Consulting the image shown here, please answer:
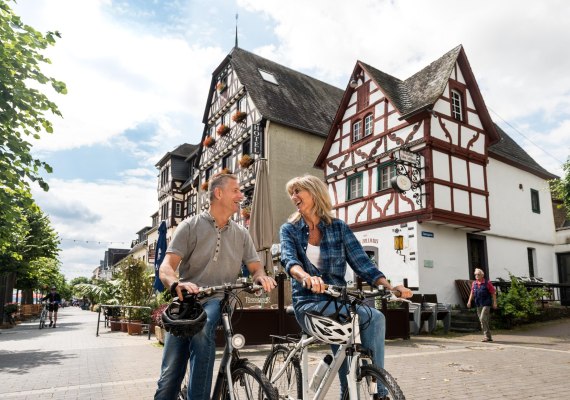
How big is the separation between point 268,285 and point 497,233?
718 inches

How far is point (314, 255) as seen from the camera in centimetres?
342

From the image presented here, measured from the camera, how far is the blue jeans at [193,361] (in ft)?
9.59

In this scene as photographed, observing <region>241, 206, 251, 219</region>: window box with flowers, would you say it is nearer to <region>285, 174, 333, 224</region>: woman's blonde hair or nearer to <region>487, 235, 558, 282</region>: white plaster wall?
<region>487, 235, 558, 282</region>: white plaster wall

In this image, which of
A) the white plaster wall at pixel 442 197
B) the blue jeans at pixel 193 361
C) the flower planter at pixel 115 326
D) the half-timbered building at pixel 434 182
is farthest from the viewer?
the flower planter at pixel 115 326

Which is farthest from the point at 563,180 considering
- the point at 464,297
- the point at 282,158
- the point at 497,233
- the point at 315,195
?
A: the point at 315,195

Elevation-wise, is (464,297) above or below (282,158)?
below

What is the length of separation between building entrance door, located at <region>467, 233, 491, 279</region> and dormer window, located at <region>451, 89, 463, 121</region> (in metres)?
4.68

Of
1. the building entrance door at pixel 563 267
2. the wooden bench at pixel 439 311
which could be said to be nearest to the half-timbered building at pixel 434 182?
the building entrance door at pixel 563 267

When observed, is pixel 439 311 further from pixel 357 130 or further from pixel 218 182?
pixel 218 182

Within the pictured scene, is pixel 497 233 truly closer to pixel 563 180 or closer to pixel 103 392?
pixel 563 180

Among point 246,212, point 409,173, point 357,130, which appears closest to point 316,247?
point 409,173

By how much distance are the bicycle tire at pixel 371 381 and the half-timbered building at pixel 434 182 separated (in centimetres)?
1348

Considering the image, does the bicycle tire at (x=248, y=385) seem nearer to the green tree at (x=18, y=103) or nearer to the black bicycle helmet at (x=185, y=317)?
the black bicycle helmet at (x=185, y=317)

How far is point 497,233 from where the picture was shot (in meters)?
18.9
